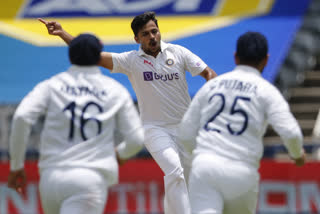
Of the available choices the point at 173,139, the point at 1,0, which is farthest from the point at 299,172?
the point at 1,0

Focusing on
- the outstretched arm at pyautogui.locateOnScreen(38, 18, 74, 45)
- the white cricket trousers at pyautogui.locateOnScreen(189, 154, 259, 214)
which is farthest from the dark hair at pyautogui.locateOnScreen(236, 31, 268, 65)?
the outstretched arm at pyautogui.locateOnScreen(38, 18, 74, 45)

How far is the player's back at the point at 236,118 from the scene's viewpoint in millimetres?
4500

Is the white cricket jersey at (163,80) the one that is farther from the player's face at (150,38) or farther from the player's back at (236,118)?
the player's back at (236,118)

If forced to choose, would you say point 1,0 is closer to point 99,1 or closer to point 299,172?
point 99,1

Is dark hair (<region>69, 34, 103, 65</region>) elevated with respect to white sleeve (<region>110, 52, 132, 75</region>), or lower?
elevated

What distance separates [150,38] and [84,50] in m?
1.68

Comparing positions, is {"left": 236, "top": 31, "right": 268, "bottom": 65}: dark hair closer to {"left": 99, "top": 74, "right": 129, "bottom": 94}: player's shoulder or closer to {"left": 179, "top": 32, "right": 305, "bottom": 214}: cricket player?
{"left": 179, "top": 32, "right": 305, "bottom": 214}: cricket player

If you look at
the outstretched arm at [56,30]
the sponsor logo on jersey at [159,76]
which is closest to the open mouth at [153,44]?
the sponsor logo on jersey at [159,76]

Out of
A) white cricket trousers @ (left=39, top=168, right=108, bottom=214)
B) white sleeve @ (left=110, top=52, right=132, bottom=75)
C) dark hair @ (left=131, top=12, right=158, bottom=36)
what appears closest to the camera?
white cricket trousers @ (left=39, top=168, right=108, bottom=214)

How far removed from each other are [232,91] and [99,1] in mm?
9330

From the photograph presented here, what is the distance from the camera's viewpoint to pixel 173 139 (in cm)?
624

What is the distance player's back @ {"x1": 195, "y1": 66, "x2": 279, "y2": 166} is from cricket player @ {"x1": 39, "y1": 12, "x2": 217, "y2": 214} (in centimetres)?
153

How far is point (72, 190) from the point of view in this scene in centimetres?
429

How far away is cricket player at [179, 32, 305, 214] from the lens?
441 cm
